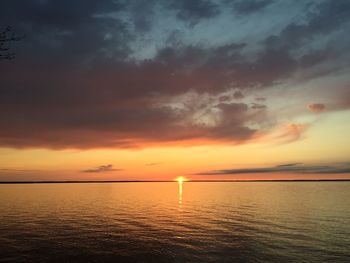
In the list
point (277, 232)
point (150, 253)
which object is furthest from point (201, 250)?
point (277, 232)

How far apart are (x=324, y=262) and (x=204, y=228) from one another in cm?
2660

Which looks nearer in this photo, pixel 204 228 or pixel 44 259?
pixel 44 259

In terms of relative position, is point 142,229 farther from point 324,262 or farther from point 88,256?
point 324,262

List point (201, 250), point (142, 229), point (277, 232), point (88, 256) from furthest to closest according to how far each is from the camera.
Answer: point (142, 229) → point (277, 232) → point (201, 250) → point (88, 256)

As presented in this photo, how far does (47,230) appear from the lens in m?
56.0

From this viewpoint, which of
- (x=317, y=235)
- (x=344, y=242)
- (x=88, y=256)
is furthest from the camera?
(x=317, y=235)

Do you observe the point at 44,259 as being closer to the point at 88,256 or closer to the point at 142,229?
the point at 88,256

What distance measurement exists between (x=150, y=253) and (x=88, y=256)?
787 cm

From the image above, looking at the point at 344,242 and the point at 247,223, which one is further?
the point at 247,223

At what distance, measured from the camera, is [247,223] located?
65438 mm

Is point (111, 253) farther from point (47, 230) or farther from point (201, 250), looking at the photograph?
point (47, 230)

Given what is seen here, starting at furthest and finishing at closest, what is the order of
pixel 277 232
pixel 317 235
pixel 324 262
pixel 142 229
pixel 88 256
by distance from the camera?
pixel 142 229 → pixel 277 232 → pixel 317 235 → pixel 88 256 → pixel 324 262

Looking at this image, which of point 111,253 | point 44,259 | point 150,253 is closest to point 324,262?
point 150,253

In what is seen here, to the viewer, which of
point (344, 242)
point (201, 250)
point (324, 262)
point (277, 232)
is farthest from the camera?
point (277, 232)
